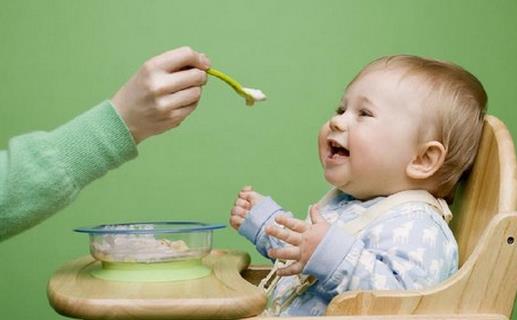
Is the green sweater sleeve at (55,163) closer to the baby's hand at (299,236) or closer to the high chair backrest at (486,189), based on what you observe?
the baby's hand at (299,236)

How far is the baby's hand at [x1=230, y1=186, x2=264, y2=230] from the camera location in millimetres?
1057

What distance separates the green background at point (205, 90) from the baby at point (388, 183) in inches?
16.7

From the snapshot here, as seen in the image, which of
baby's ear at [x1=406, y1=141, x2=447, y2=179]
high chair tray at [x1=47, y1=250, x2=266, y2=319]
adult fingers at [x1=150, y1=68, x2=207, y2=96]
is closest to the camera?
high chair tray at [x1=47, y1=250, x2=266, y2=319]

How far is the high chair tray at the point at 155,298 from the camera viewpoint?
2.28 ft

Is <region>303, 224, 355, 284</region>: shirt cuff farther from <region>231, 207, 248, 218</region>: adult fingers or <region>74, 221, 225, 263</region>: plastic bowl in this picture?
<region>231, 207, 248, 218</region>: adult fingers

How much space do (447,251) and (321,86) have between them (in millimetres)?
654

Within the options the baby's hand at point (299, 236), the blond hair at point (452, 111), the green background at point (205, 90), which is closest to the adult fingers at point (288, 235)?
the baby's hand at point (299, 236)

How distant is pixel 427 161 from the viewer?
37.8 inches

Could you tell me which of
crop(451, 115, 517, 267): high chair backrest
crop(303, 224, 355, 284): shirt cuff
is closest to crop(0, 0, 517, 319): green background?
crop(451, 115, 517, 267): high chair backrest

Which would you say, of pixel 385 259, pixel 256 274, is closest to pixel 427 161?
pixel 385 259

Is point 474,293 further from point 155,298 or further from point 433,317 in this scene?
point 155,298

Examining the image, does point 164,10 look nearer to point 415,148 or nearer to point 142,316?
point 415,148

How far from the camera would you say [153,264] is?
2.67 ft

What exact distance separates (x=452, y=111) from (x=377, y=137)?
0.10 meters
